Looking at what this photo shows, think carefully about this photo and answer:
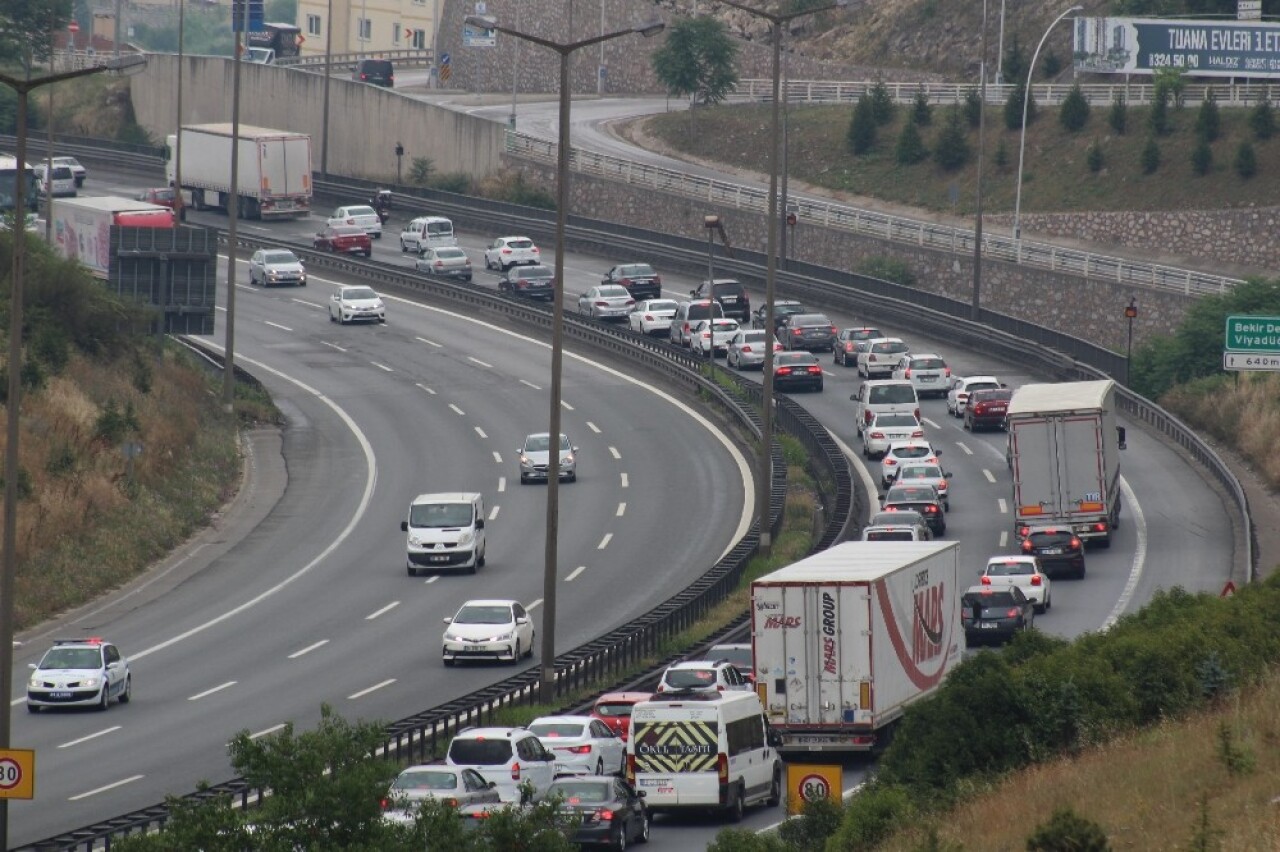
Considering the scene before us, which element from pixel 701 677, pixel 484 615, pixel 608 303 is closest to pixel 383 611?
pixel 484 615

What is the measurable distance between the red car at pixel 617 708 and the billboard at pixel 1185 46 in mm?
71762

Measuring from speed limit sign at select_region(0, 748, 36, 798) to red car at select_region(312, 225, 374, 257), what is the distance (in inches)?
2785

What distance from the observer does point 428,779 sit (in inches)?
1088

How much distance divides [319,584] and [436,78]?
306 ft

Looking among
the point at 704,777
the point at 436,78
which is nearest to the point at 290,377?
the point at 704,777

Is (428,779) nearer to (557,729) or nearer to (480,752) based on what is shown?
(480,752)

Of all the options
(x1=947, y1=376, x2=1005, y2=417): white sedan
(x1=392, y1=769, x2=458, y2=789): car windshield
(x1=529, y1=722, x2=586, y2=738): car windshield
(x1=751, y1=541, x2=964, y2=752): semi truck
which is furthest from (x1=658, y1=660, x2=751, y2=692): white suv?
(x1=947, y1=376, x2=1005, y2=417): white sedan

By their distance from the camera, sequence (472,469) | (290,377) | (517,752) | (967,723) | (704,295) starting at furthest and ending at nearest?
(704,295) → (290,377) → (472,469) → (517,752) → (967,723)

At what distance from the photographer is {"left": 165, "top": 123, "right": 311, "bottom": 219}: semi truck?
3939 inches

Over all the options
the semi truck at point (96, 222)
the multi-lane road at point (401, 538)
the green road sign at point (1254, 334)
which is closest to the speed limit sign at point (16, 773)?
the multi-lane road at point (401, 538)

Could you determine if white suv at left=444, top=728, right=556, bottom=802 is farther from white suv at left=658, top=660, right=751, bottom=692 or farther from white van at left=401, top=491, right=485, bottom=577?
white van at left=401, top=491, right=485, bottom=577

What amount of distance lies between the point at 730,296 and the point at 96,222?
23.7 metres

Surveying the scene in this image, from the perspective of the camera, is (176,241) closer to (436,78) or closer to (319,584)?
(319,584)

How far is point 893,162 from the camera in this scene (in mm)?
107812
